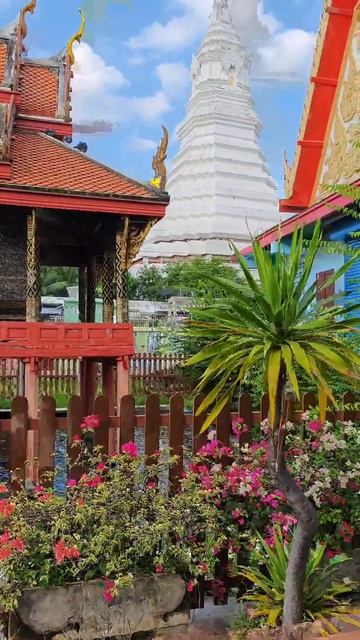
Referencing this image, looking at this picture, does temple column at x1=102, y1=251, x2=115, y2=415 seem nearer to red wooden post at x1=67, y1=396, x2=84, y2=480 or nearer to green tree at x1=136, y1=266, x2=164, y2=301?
red wooden post at x1=67, y1=396, x2=84, y2=480

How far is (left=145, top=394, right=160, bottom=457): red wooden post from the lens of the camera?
11.5ft

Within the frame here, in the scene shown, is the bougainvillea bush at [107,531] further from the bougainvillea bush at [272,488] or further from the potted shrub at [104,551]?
the bougainvillea bush at [272,488]

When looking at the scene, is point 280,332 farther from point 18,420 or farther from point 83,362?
point 83,362

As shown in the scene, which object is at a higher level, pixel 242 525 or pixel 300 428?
pixel 300 428

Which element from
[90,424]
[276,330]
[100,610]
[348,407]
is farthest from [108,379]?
[276,330]

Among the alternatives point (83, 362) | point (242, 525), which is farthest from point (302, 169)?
point (242, 525)

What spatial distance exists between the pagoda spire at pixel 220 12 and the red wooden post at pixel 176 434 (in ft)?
222

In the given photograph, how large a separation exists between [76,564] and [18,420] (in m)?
0.87

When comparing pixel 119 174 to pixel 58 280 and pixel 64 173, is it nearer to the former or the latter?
pixel 64 173

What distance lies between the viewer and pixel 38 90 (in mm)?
12203

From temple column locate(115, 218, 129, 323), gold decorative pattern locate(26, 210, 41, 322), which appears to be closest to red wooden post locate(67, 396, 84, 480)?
gold decorative pattern locate(26, 210, 41, 322)

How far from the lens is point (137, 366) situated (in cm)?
1825

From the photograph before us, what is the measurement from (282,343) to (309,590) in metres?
1.49

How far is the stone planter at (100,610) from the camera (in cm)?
286
